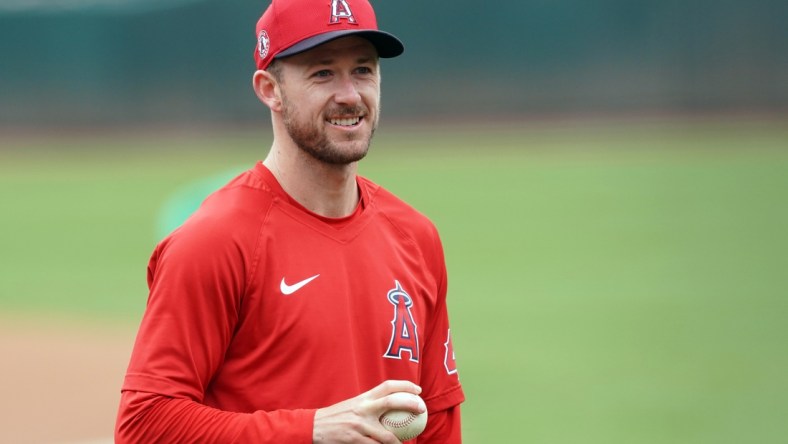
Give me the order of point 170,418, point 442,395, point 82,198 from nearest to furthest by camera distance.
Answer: point 170,418
point 442,395
point 82,198

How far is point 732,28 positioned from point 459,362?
14991mm

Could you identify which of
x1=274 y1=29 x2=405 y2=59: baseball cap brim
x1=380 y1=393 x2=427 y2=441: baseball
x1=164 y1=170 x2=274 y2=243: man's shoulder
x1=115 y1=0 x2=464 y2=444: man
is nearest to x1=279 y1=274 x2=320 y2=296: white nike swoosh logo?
x1=115 y1=0 x2=464 y2=444: man

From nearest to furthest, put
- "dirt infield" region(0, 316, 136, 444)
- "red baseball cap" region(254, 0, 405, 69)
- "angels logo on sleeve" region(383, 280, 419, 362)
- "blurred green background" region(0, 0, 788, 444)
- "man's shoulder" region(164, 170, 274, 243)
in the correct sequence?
"man's shoulder" region(164, 170, 274, 243) → "red baseball cap" region(254, 0, 405, 69) → "angels logo on sleeve" region(383, 280, 419, 362) → "dirt infield" region(0, 316, 136, 444) → "blurred green background" region(0, 0, 788, 444)

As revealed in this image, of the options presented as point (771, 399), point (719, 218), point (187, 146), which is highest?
point (187, 146)

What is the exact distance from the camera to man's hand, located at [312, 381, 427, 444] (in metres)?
2.17

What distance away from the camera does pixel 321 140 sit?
2.46m

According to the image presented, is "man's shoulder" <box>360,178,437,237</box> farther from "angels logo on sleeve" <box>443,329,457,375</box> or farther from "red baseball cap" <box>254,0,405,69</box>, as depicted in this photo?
"red baseball cap" <box>254,0,405,69</box>

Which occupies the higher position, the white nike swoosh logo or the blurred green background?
the blurred green background

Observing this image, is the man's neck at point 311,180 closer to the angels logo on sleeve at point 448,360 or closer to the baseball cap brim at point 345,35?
the baseball cap brim at point 345,35

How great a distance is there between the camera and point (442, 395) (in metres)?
2.78

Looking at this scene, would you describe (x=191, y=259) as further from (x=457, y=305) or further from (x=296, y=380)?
(x=457, y=305)

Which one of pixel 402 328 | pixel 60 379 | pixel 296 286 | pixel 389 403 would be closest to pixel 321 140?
pixel 296 286

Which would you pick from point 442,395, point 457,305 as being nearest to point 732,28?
point 457,305

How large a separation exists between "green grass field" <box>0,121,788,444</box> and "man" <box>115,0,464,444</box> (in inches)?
158
